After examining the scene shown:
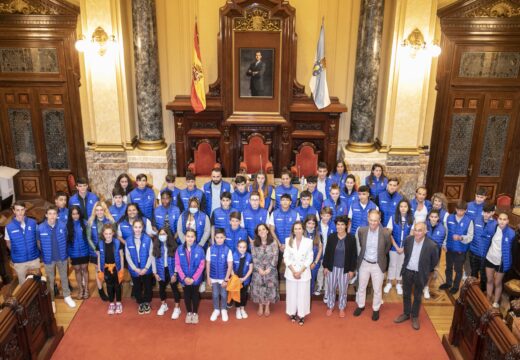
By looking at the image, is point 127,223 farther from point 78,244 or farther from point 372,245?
A: point 372,245

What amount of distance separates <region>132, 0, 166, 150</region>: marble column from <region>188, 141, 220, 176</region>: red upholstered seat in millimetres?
730

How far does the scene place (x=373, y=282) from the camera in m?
6.88

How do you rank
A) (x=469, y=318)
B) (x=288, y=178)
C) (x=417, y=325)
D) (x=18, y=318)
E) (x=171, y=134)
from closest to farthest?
(x=18, y=318)
(x=469, y=318)
(x=417, y=325)
(x=288, y=178)
(x=171, y=134)

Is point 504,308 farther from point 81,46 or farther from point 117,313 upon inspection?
point 81,46

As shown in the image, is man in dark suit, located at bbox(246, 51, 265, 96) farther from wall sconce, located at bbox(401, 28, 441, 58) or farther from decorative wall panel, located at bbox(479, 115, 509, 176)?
decorative wall panel, located at bbox(479, 115, 509, 176)

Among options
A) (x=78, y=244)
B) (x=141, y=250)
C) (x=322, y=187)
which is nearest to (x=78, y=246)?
(x=78, y=244)

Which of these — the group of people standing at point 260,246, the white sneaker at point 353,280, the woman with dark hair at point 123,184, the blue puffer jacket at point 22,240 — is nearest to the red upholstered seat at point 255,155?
the group of people standing at point 260,246

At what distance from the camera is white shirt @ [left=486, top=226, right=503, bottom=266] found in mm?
6867

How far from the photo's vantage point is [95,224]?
23.2 feet

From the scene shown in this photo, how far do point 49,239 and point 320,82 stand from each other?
19.0 ft

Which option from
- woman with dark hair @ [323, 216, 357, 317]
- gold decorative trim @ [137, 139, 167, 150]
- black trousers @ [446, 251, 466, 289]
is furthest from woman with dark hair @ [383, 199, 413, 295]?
gold decorative trim @ [137, 139, 167, 150]

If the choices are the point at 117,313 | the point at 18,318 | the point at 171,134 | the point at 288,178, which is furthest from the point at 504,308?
the point at 171,134

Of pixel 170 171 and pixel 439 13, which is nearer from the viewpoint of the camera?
pixel 439 13

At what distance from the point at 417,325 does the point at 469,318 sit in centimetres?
94
